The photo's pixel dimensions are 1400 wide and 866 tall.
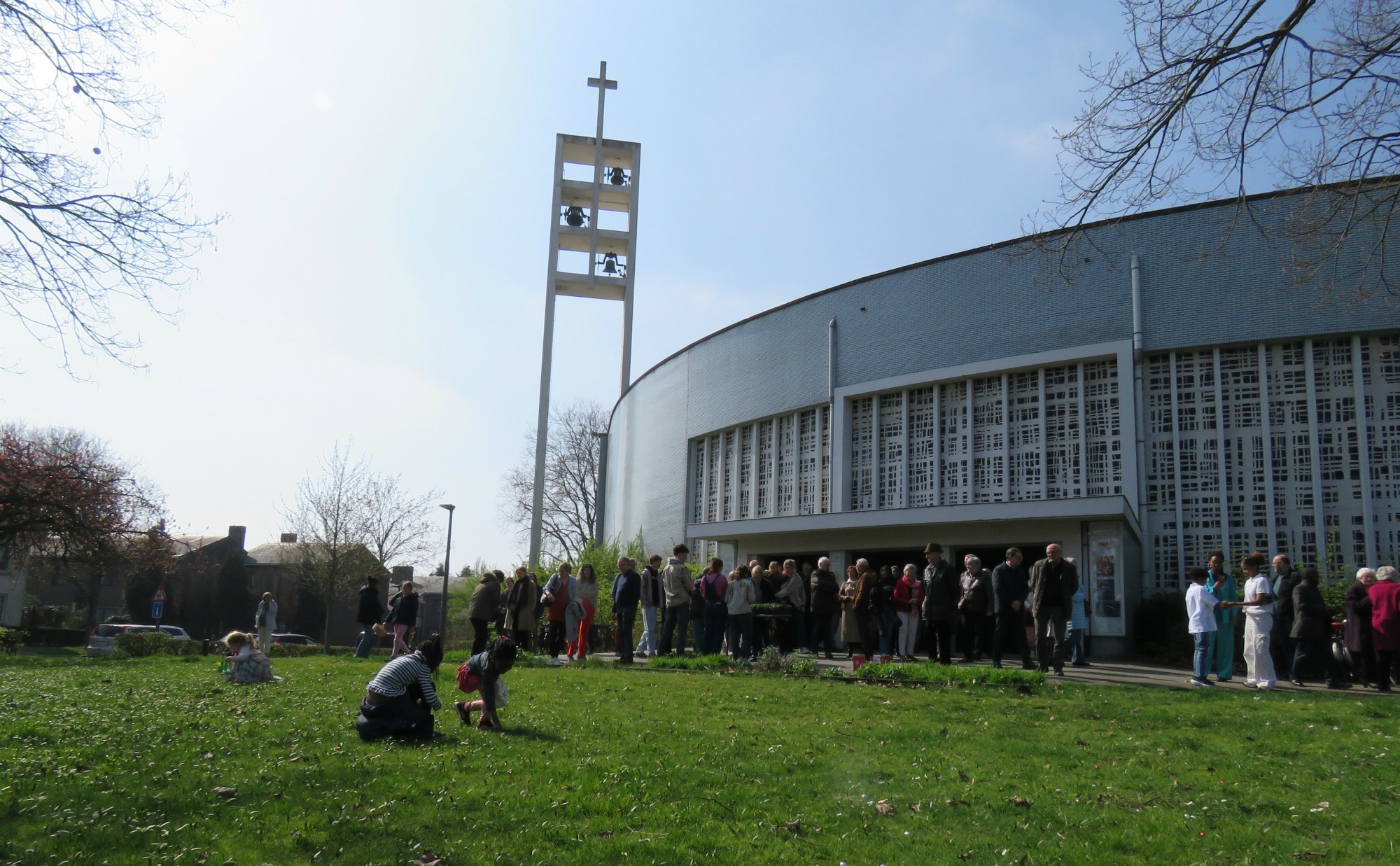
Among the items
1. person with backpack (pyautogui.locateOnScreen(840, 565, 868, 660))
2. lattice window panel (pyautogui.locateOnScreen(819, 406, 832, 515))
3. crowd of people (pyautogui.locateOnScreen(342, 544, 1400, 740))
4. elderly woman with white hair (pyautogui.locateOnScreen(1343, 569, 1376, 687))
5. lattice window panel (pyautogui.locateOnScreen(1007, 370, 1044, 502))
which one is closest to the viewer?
crowd of people (pyautogui.locateOnScreen(342, 544, 1400, 740))

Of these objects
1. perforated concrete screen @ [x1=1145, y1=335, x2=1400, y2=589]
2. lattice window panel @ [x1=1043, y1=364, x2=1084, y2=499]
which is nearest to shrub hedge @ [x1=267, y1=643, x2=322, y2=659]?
lattice window panel @ [x1=1043, y1=364, x2=1084, y2=499]

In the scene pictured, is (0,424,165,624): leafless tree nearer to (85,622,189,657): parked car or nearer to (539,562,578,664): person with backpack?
(85,622,189,657): parked car

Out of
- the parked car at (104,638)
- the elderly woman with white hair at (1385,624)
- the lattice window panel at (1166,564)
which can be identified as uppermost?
the lattice window panel at (1166,564)

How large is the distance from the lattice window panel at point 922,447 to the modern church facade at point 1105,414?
5 centimetres

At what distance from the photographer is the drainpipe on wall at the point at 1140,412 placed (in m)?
20.4

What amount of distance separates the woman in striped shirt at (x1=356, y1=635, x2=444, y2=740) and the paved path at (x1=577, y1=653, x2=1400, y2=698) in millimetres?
7739

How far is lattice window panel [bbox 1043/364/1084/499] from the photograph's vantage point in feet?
70.1

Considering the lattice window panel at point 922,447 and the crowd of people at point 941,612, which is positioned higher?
the lattice window panel at point 922,447

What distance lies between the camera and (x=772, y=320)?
2950 cm

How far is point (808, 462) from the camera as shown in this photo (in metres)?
27.5

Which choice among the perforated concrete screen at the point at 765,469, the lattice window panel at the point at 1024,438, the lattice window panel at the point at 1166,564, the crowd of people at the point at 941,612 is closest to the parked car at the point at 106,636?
the perforated concrete screen at the point at 765,469

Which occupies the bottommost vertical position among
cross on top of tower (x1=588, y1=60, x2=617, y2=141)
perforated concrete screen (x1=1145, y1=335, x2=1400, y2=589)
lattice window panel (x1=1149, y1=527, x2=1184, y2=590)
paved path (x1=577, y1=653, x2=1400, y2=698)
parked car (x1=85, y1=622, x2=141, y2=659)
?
parked car (x1=85, y1=622, x2=141, y2=659)

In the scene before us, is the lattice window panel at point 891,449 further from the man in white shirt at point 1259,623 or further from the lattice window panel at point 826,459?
the man in white shirt at point 1259,623

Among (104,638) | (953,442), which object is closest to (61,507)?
(104,638)
